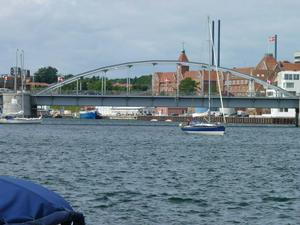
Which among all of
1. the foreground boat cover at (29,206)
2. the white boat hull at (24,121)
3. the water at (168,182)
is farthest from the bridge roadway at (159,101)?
the foreground boat cover at (29,206)

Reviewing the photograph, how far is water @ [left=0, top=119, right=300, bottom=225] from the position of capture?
32312 mm

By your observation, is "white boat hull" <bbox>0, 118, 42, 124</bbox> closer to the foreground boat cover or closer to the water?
the water

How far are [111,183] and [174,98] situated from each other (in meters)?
101

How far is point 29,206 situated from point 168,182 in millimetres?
28441

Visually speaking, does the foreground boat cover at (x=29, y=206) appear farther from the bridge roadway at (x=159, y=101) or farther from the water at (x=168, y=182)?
the bridge roadway at (x=159, y=101)

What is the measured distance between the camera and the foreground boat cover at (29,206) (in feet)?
52.4

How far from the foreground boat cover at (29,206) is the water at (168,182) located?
12.7 meters

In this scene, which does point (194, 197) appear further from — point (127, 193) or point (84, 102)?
point (84, 102)

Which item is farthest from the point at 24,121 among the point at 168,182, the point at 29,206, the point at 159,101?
the point at 29,206

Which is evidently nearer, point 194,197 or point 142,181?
point 194,197

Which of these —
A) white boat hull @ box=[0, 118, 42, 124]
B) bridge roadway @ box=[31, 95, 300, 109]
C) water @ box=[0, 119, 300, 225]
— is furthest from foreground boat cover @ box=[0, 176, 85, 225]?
white boat hull @ box=[0, 118, 42, 124]

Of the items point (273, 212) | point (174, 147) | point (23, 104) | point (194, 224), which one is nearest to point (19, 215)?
point (194, 224)

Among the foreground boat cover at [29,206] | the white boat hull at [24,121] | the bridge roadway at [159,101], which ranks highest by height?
the bridge roadway at [159,101]

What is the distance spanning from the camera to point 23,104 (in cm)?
15325
